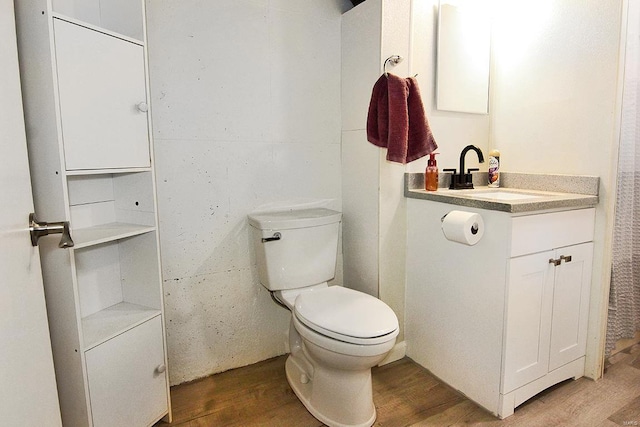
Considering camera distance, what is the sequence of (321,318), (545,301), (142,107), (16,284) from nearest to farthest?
(16,284) → (142,107) → (321,318) → (545,301)

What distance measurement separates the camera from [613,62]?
1677mm

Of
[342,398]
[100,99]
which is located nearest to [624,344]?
[342,398]

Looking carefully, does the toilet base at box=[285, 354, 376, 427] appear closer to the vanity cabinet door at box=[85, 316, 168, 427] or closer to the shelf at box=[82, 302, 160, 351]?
the vanity cabinet door at box=[85, 316, 168, 427]

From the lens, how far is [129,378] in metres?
1.41

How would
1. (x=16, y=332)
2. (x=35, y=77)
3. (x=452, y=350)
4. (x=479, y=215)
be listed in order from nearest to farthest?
(x=16, y=332), (x=35, y=77), (x=479, y=215), (x=452, y=350)

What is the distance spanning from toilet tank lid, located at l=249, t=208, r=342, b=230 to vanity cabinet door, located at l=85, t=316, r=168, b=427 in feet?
1.97

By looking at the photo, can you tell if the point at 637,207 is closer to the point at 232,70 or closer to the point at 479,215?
the point at 479,215

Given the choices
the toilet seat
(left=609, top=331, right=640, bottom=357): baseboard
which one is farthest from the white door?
(left=609, top=331, right=640, bottom=357): baseboard

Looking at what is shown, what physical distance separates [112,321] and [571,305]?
196 centimetres

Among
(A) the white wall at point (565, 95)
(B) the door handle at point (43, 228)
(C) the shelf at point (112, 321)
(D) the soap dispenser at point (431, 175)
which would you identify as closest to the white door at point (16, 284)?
(B) the door handle at point (43, 228)

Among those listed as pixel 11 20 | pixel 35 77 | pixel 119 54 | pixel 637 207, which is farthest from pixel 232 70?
pixel 637 207

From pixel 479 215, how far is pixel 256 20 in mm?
1375

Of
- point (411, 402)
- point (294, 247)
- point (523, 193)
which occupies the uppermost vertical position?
point (523, 193)

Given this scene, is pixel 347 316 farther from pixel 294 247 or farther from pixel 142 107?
pixel 142 107
